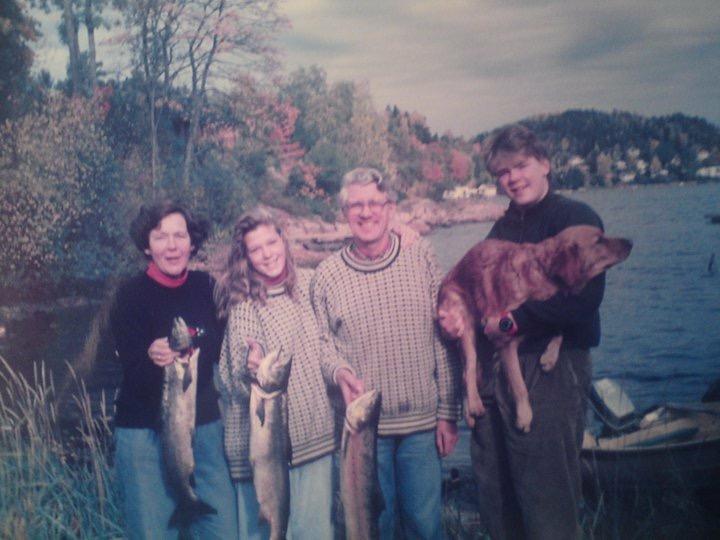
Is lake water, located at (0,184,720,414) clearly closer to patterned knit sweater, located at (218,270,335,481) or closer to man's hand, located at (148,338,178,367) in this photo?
patterned knit sweater, located at (218,270,335,481)

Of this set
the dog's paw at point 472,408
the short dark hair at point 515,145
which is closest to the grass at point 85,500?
the dog's paw at point 472,408

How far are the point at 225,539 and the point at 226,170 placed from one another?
2.08 metres

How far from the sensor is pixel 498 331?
8.82ft

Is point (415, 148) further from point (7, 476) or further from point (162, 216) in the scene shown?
point (7, 476)

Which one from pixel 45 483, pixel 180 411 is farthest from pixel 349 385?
pixel 45 483

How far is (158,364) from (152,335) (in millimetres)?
152

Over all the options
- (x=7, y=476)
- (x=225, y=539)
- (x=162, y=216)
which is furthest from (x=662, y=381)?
(x=7, y=476)

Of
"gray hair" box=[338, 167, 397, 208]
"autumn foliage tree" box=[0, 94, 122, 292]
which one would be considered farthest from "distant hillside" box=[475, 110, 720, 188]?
"autumn foliage tree" box=[0, 94, 122, 292]

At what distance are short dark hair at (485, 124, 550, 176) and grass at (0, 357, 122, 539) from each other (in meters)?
2.93

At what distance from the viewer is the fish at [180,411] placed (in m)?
2.96

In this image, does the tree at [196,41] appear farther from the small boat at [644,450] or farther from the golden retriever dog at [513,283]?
the small boat at [644,450]

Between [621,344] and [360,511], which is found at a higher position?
[621,344]

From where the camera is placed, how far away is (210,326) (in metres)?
3.03

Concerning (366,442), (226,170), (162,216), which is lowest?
(366,442)
